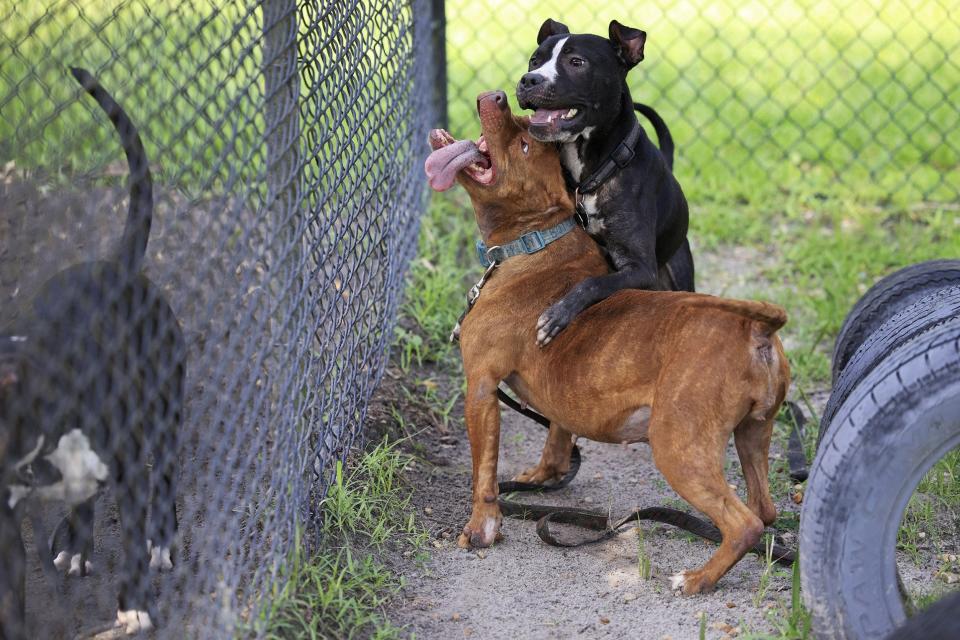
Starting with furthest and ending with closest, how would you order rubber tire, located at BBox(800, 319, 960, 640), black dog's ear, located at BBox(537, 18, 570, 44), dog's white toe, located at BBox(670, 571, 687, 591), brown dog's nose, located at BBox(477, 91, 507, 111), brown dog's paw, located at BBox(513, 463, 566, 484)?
black dog's ear, located at BBox(537, 18, 570, 44), brown dog's paw, located at BBox(513, 463, 566, 484), brown dog's nose, located at BBox(477, 91, 507, 111), dog's white toe, located at BBox(670, 571, 687, 591), rubber tire, located at BBox(800, 319, 960, 640)

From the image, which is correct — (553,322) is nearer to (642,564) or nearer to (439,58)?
(642,564)

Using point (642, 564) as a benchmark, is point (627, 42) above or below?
above

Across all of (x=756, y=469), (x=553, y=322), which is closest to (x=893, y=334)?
(x=756, y=469)

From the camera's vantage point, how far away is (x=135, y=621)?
9.27ft

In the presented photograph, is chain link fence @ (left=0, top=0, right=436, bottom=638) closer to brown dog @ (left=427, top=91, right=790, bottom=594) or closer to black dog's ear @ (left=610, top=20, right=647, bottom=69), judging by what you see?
brown dog @ (left=427, top=91, right=790, bottom=594)

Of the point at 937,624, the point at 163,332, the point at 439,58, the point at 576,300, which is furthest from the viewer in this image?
the point at 439,58

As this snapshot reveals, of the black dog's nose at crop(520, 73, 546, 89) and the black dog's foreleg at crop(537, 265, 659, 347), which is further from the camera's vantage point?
the black dog's nose at crop(520, 73, 546, 89)

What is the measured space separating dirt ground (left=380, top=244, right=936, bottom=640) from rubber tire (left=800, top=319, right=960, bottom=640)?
0.40 meters

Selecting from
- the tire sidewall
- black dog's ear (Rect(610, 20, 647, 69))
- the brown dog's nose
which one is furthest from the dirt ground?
black dog's ear (Rect(610, 20, 647, 69))

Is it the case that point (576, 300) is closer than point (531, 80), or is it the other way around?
point (576, 300)

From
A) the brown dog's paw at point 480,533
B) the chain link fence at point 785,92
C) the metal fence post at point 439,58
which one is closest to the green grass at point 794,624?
the brown dog's paw at point 480,533

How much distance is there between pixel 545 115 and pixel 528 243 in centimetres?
45

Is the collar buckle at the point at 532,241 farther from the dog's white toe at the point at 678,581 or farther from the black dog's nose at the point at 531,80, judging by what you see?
the dog's white toe at the point at 678,581

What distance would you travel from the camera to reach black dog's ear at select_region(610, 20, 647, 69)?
155 inches
